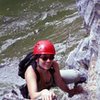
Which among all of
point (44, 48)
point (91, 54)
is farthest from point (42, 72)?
point (91, 54)

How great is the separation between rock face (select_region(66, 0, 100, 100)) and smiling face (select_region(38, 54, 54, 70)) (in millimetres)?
1295

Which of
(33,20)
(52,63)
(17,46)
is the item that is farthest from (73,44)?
(52,63)

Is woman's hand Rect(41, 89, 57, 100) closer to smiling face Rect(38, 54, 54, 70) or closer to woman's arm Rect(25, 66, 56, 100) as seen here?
woman's arm Rect(25, 66, 56, 100)

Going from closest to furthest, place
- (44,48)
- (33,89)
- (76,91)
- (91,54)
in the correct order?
(33,89)
(44,48)
(76,91)
(91,54)

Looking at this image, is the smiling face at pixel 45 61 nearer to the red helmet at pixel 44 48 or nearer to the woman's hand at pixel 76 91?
the red helmet at pixel 44 48

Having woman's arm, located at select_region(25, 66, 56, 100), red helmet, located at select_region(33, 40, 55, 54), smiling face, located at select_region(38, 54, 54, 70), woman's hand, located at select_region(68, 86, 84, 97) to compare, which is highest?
red helmet, located at select_region(33, 40, 55, 54)

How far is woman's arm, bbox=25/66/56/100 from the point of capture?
641 centimetres

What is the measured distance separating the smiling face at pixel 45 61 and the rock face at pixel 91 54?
1.29m

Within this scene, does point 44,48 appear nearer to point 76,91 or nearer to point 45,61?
point 45,61

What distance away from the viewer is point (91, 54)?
951 centimetres

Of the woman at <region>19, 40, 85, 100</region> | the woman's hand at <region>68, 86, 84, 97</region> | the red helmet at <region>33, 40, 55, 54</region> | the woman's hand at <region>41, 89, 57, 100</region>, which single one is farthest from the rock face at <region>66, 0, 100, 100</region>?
the woman's hand at <region>41, 89, 57, 100</region>

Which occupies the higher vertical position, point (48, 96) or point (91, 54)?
point (48, 96)

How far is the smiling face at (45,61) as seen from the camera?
7156mm

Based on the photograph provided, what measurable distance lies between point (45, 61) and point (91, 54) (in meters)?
2.56
